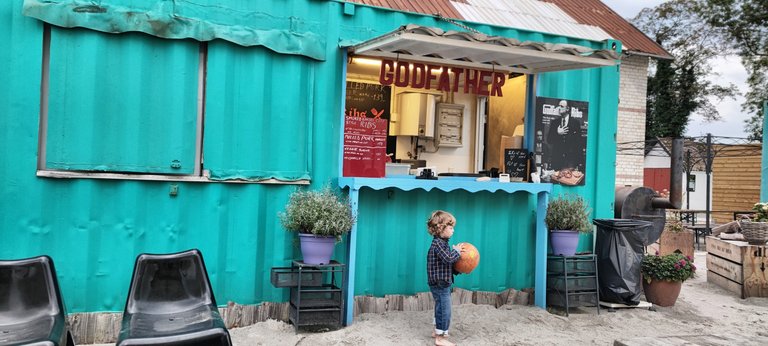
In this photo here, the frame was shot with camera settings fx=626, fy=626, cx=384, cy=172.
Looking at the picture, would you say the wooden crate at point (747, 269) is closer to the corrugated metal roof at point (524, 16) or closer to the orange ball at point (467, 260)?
the corrugated metal roof at point (524, 16)

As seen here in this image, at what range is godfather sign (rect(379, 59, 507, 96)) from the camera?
6.52 m

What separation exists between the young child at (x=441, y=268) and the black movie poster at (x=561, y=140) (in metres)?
2.09

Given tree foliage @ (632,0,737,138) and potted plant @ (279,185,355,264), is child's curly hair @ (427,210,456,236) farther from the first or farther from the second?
tree foliage @ (632,0,737,138)

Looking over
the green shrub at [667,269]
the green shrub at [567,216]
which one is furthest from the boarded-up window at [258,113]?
the green shrub at [667,269]

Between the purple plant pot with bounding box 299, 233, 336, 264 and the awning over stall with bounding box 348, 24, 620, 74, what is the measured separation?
1.86 m

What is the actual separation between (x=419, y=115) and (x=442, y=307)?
360 cm

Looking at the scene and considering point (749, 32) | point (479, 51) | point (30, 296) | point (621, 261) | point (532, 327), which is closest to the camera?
point (30, 296)

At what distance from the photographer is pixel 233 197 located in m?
5.84

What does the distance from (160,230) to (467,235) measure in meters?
3.17

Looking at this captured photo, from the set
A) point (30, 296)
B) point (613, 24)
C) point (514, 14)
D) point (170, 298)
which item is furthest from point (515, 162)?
point (613, 24)

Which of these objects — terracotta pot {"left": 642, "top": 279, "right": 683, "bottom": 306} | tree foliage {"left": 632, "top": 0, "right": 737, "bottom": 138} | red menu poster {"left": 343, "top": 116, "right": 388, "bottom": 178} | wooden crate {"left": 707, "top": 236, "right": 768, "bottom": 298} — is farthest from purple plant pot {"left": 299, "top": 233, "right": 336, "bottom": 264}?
tree foliage {"left": 632, "top": 0, "right": 737, "bottom": 138}

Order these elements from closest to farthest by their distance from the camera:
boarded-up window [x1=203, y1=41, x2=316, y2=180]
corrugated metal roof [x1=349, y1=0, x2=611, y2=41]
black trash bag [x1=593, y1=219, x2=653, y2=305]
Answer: boarded-up window [x1=203, y1=41, x2=316, y2=180] → black trash bag [x1=593, y1=219, x2=653, y2=305] → corrugated metal roof [x1=349, y1=0, x2=611, y2=41]

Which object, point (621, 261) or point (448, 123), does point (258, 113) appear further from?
point (621, 261)

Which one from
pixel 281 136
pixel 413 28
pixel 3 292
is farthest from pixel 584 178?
pixel 3 292
